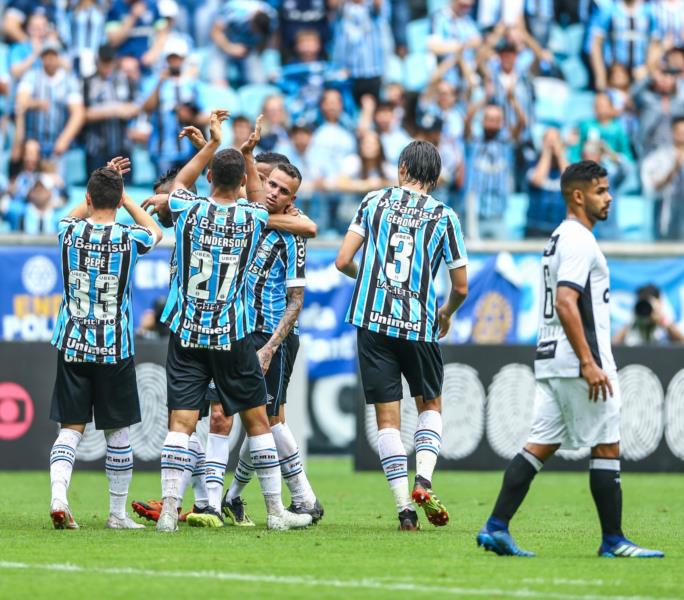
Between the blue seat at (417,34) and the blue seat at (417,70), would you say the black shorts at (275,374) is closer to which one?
the blue seat at (417,70)

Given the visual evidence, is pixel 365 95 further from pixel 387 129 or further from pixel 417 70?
pixel 417 70

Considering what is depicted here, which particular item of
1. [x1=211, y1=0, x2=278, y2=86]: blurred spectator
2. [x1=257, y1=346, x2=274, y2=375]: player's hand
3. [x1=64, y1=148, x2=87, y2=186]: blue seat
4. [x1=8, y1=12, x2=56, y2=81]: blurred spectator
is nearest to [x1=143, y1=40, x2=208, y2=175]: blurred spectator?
[x1=64, y1=148, x2=87, y2=186]: blue seat

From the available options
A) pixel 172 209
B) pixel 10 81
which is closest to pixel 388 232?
pixel 172 209

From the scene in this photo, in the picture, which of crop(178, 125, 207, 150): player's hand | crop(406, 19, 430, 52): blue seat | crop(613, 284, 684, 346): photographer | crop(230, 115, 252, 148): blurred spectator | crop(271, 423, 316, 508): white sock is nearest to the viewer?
crop(178, 125, 207, 150): player's hand

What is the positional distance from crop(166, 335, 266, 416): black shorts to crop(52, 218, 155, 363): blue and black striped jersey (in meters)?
0.45

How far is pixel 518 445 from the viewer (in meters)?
16.3

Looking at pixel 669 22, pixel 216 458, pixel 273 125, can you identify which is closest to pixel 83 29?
pixel 273 125

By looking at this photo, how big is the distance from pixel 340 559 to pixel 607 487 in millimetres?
1466

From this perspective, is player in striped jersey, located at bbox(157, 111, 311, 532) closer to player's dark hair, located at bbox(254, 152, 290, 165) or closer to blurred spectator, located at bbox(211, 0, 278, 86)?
player's dark hair, located at bbox(254, 152, 290, 165)

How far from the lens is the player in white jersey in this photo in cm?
764

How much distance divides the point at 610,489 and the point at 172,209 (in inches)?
125

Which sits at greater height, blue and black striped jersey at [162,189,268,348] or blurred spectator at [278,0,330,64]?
blurred spectator at [278,0,330,64]

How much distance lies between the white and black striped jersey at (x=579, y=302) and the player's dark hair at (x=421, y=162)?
1746mm

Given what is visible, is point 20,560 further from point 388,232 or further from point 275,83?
point 275,83
